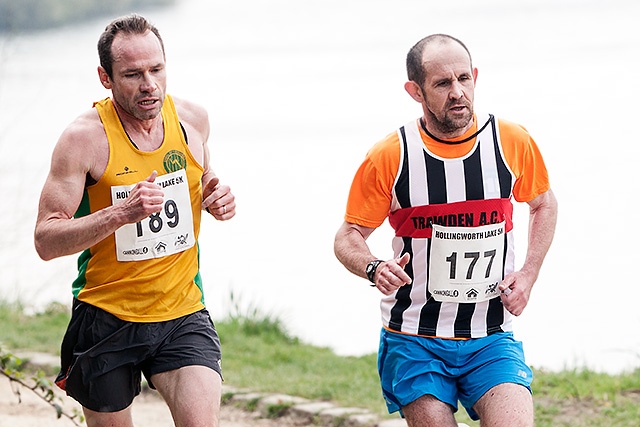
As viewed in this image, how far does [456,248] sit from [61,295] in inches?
266

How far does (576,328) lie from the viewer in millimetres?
9133

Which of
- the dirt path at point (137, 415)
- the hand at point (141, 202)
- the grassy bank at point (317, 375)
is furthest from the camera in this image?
the dirt path at point (137, 415)

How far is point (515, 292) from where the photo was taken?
157 inches

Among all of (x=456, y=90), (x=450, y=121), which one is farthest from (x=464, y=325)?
(x=456, y=90)

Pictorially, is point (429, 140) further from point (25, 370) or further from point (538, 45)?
point (538, 45)

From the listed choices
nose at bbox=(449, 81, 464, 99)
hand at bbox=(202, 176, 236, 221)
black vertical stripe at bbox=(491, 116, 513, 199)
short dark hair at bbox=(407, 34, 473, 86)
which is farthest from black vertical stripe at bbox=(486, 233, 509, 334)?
hand at bbox=(202, 176, 236, 221)

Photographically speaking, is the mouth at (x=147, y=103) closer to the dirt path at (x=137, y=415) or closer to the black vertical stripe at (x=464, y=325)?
the black vertical stripe at (x=464, y=325)

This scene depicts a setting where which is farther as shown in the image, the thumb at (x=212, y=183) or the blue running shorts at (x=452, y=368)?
the thumb at (x=212, y=183)

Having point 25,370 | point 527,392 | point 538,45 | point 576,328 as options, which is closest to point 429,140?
point 527,392

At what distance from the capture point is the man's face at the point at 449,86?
13.2ft

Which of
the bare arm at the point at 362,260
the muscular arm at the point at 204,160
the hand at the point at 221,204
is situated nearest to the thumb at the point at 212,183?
the muscular arm at the point at 204,160

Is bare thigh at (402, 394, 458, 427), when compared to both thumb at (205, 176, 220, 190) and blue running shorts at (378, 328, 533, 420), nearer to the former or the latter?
blue running shorts at (378, 328, 533, 420)

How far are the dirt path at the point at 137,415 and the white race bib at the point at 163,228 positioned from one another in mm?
2204

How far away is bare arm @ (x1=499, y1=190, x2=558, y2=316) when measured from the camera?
4.01 metres
